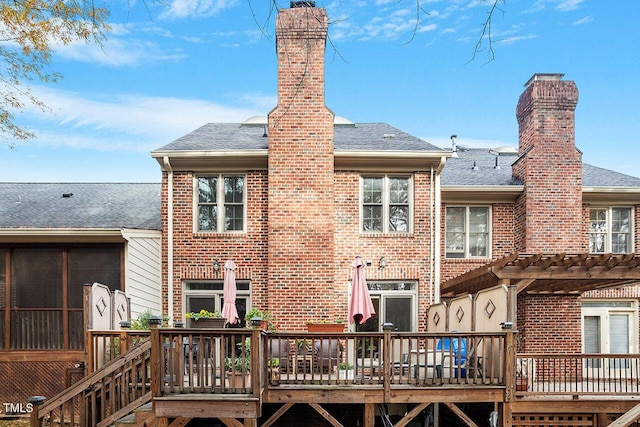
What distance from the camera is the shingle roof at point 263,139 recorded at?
12.8 m

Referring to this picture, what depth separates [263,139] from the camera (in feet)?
45.6

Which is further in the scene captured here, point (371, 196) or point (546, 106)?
point (546, 106)

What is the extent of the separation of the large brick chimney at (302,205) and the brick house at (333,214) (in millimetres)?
22

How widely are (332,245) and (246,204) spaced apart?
85.3 inches

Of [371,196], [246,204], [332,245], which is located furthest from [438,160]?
[246,204]

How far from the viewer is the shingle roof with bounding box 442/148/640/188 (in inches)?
563

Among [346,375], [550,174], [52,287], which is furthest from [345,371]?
[550,174]

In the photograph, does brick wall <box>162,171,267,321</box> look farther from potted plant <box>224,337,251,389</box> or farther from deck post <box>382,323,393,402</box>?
deck post <box>382,323,393,402</box>

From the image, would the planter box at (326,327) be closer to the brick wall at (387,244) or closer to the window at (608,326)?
the brick wall at (387,244)

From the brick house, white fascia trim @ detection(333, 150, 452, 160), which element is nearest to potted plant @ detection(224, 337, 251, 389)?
the brick house

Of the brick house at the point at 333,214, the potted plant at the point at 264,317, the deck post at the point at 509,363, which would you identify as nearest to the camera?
the deck post at the point at 509,363

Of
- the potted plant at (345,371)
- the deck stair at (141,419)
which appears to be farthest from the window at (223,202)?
the deck stair at (141,419)

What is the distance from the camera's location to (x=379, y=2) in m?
3.76

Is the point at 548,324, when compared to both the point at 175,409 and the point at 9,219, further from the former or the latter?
the point at 9,219
